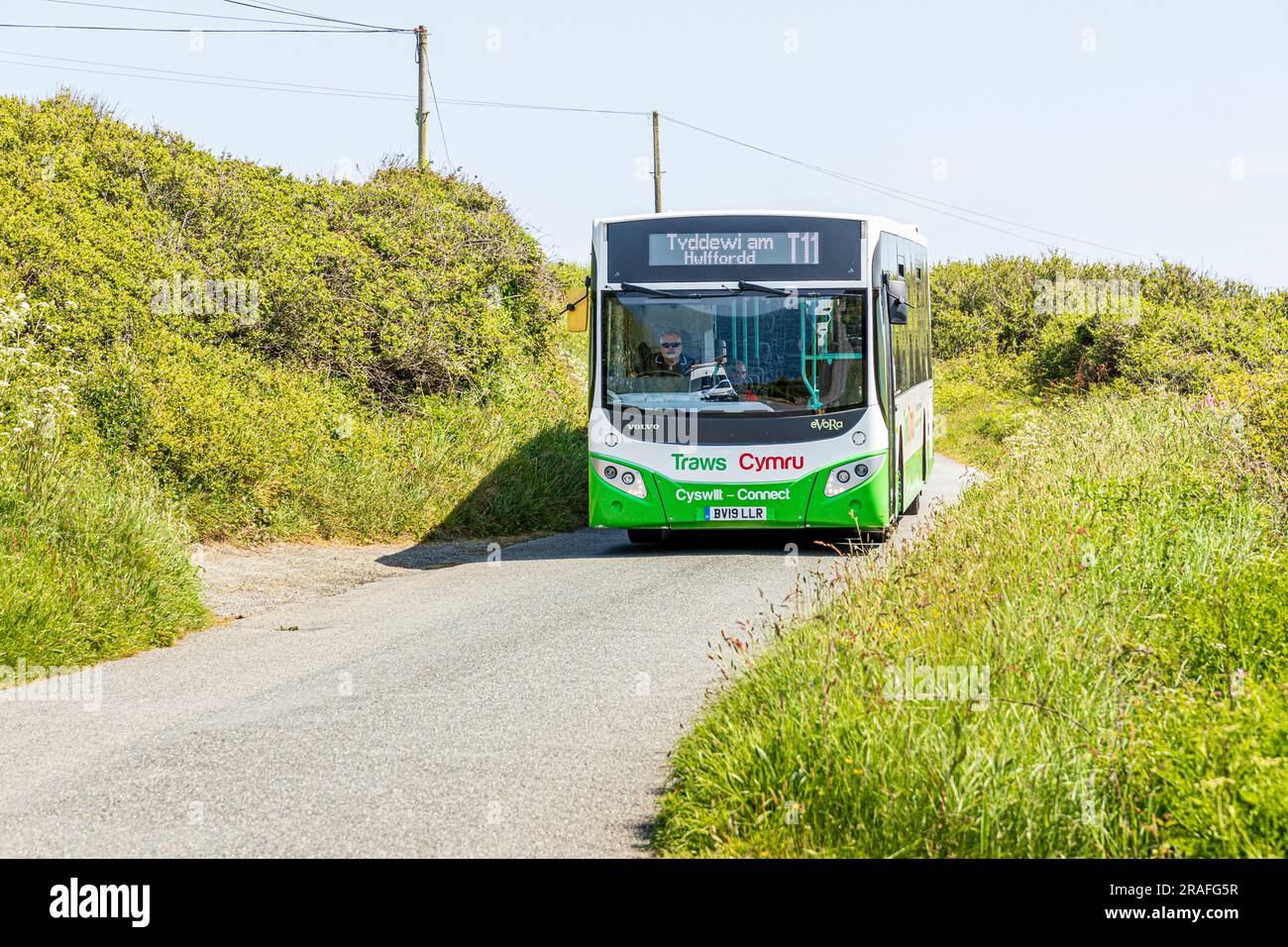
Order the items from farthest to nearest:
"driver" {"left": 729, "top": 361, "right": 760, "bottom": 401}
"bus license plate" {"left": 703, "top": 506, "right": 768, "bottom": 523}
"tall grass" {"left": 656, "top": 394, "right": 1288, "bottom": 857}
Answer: "bus license plate" {"left": 703, "top": 506, "right": 768, "bottom": 523}, "driver" {"left": 729, "top": 361, "right": 760, "bottom": 401}, "tall grass" {"left": 656, "top": 394, "right": 1288, "bottom": 857}

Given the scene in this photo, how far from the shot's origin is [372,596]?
1189 centimetres

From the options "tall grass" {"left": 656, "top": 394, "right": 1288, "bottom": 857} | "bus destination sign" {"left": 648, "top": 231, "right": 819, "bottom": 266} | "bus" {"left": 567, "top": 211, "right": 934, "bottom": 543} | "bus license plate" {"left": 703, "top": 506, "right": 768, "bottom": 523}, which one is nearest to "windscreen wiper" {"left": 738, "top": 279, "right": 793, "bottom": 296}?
"bus" {"left": 567, "top": 211, "right": 934, "bottom": 543}

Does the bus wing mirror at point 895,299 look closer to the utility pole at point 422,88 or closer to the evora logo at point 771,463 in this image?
the evora logo at point 771,463

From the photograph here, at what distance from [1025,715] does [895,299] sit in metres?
9.59

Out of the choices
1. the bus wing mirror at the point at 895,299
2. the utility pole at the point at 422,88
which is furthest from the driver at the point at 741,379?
the utility pole at the point at 422,88

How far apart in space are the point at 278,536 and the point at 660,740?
30.0ft

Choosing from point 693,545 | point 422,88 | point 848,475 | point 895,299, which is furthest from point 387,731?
Answer: point 422,88

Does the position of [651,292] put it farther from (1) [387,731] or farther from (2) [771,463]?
(1) [387,731]

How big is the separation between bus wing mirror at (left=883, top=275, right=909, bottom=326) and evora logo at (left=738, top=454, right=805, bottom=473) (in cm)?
183

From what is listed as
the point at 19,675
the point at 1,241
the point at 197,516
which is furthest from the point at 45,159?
the point at 19,675

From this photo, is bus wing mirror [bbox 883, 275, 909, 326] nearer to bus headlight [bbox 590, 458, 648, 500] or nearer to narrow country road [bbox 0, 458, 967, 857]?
bus headlight [bbox 590, 458, 648, 500]

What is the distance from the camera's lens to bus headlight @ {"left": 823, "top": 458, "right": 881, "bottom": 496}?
13.4 meters

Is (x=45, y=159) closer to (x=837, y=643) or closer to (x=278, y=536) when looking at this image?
(x=278, y=536)

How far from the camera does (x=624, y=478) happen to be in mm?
13664
